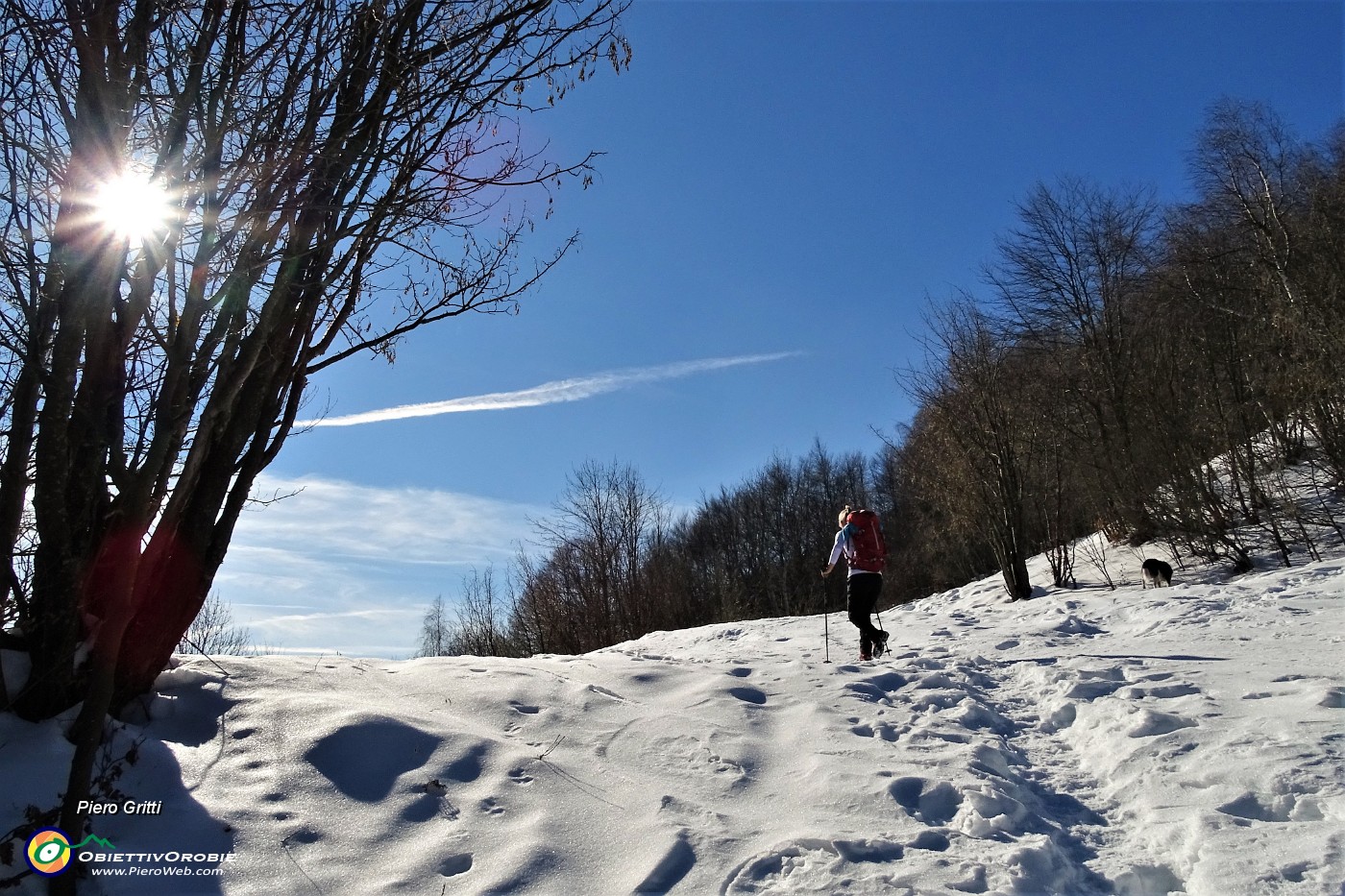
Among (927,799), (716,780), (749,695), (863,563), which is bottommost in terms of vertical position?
(927,799)

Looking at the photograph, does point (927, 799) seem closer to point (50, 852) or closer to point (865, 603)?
point (50, 852)

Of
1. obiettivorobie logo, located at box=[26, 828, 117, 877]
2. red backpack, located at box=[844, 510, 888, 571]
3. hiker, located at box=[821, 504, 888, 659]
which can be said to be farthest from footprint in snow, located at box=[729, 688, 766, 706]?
obiettivorobie logo, located at box=[26, 828, 117, 877]

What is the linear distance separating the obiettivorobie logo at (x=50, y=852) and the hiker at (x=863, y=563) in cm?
672

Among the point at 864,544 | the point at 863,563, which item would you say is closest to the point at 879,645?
the point at 863,563

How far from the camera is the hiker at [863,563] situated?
8.24 metres

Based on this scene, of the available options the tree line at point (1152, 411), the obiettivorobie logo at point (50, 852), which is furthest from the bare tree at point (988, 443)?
the obiettivorobie logo at point (50, 852)

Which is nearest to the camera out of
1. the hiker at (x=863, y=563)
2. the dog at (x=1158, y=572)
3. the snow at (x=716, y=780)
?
the snow at (x=716, y=780)

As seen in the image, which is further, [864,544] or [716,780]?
[864,544]

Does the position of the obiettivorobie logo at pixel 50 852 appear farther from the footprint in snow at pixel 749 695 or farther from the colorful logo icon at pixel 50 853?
the footprint in snow at pixel 749 695

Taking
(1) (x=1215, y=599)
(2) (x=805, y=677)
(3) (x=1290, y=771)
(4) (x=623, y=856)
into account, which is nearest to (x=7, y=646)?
(4) (x=623, y=856)

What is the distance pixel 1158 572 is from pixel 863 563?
20.3 feet

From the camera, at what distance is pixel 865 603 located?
27.1 ft

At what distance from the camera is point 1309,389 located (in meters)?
10.5

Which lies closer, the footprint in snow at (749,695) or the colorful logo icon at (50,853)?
the colorful logo icon at (50,853)
